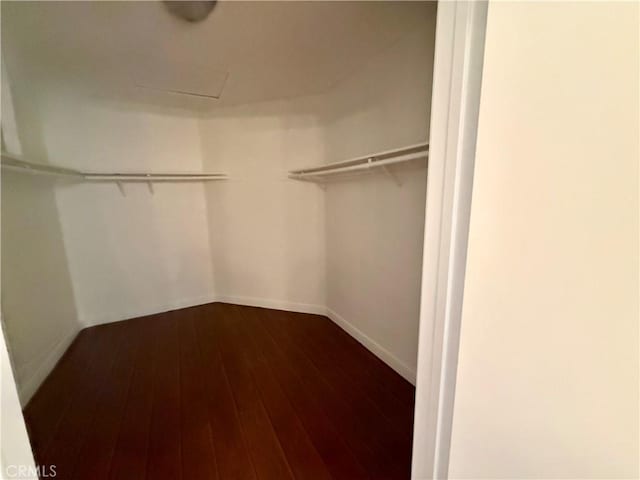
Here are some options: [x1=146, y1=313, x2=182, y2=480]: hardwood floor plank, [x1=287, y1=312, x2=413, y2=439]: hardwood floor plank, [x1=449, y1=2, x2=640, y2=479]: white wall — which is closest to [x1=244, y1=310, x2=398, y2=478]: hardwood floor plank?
[x1=287, y1=312, x2=413, y2=439]: hardwood floor plank

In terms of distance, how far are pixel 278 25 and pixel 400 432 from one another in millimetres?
2277

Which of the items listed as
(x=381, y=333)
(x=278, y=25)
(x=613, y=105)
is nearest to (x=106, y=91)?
(x=278, y=25)

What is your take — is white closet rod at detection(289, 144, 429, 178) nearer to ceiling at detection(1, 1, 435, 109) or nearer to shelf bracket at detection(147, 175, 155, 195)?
ceiling at detection(1, 1, 435, 109)

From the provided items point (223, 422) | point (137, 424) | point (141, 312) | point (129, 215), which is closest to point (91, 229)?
point (129, 215)

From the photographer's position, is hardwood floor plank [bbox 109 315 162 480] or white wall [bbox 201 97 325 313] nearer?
hardwood floor plank [bbox 109 315 162 480]

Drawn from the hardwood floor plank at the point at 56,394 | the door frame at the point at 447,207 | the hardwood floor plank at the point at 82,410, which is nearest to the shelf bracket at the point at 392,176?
the door frame at the point at 447,207

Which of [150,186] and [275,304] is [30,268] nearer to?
[150,186]

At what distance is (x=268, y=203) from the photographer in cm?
308

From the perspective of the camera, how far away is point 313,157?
9.39 ft

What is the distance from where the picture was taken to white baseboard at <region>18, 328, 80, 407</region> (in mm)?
1886

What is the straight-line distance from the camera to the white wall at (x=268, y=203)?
2900mm

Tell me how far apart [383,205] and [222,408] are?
5.34 ft

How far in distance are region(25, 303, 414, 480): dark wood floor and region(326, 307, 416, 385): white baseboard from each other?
0.05 meters

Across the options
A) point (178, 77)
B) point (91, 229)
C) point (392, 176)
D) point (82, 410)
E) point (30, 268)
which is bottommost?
point (82, 410)
